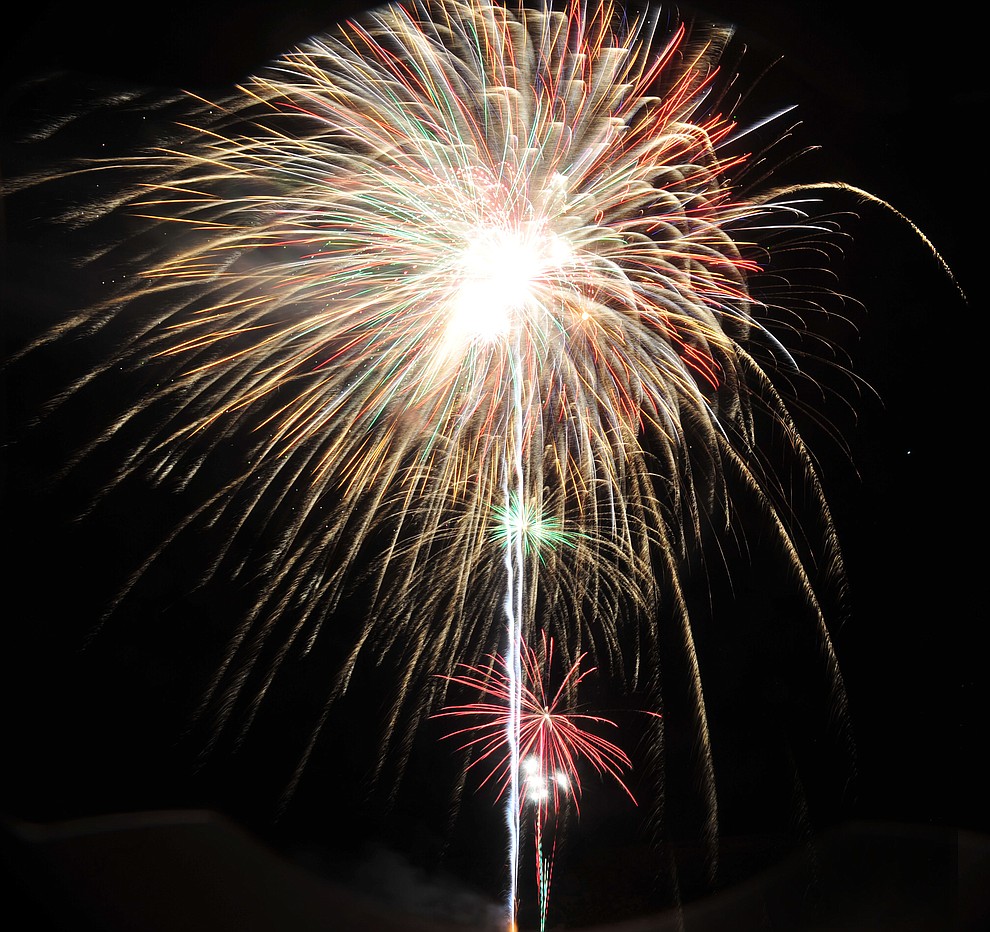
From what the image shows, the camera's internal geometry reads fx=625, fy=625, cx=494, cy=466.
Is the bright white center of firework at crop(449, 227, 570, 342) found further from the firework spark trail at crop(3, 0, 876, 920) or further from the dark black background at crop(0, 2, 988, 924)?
the dark black background at crop(0, 2, 988, 924)

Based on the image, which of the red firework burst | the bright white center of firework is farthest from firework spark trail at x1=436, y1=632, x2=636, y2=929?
the bright white center of firework

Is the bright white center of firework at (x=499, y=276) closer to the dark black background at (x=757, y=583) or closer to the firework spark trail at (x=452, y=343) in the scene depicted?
the firework spark trail at (x=452, y=343)

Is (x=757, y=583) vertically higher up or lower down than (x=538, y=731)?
higher up

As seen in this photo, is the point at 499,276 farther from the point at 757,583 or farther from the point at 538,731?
the point at 538,731

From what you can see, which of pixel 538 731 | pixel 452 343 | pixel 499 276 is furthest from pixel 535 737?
pixel 499 276

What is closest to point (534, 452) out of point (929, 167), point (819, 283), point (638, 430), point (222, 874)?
point (638, 430)

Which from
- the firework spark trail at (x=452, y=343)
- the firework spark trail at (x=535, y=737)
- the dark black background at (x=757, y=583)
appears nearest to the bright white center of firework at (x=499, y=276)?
the firework spark trail at (x=452, y=343)
